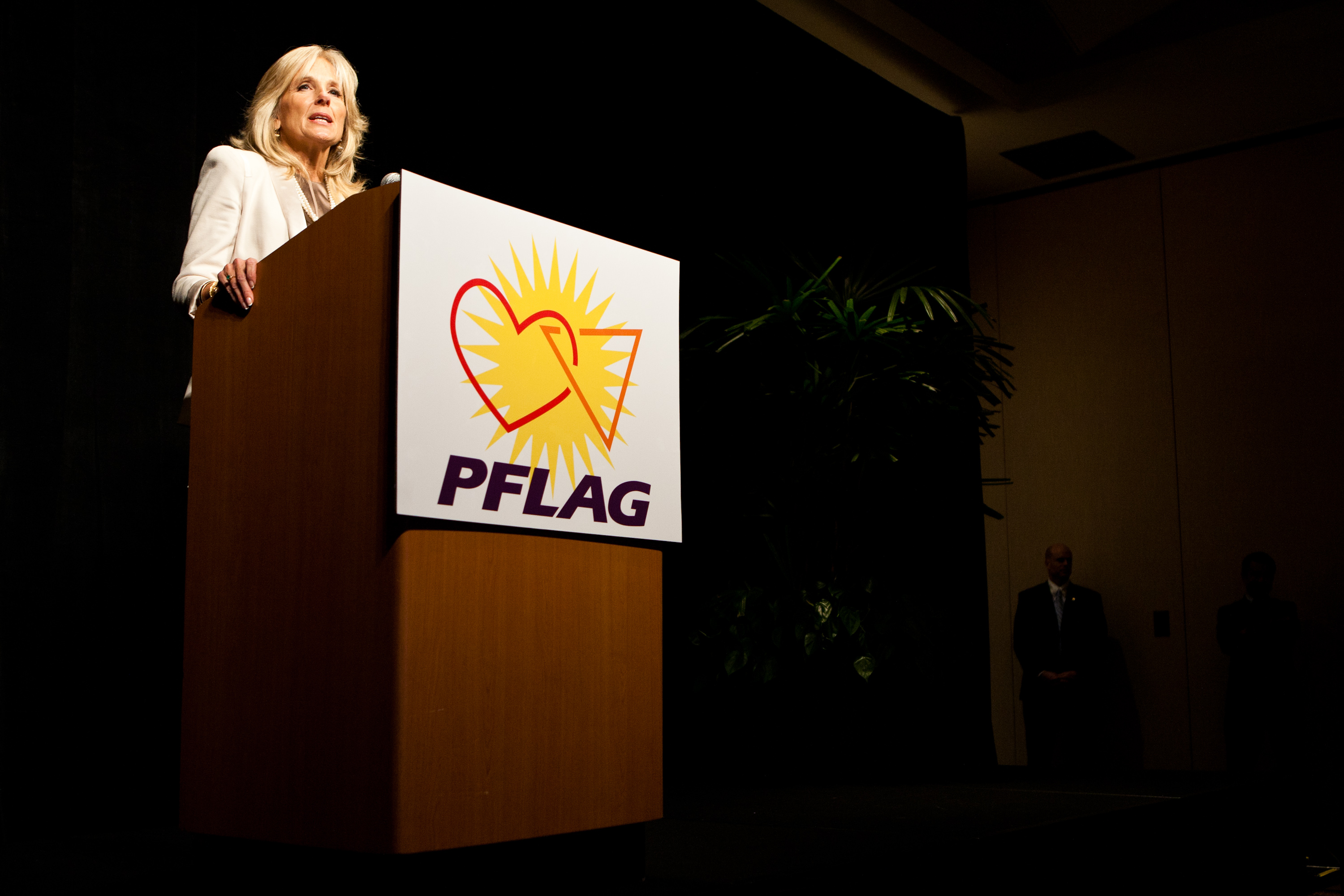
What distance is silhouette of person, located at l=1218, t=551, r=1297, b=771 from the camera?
5.30 meters

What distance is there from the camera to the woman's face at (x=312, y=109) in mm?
1639

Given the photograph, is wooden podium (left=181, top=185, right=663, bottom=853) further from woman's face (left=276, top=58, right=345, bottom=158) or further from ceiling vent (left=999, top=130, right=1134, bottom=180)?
ceiling vent (left=999, top=130, right=1134, bottom=180)

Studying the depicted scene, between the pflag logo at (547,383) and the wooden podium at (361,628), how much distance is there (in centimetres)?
6

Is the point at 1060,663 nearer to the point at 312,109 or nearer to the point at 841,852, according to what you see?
the point at 841,852

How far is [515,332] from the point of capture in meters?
1.26

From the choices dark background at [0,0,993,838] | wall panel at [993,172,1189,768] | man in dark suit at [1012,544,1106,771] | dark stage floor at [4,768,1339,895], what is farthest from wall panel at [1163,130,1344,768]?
dark stage floor at [4,768,1339,895]

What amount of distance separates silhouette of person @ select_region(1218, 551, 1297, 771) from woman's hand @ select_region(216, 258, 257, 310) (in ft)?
17.4

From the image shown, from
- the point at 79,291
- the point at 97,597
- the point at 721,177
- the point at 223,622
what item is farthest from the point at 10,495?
the point at 721,177

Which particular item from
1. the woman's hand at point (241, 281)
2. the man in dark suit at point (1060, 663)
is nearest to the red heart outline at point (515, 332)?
the woman's hand at point (241, 281)

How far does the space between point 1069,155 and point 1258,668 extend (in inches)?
116

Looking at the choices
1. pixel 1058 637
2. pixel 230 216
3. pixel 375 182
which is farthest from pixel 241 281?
pixel 1058 637

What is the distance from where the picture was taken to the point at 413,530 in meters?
1.15

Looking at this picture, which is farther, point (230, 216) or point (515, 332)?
point (230, 216)

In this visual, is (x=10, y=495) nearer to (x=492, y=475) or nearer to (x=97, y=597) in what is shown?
(x=97, y=597)
